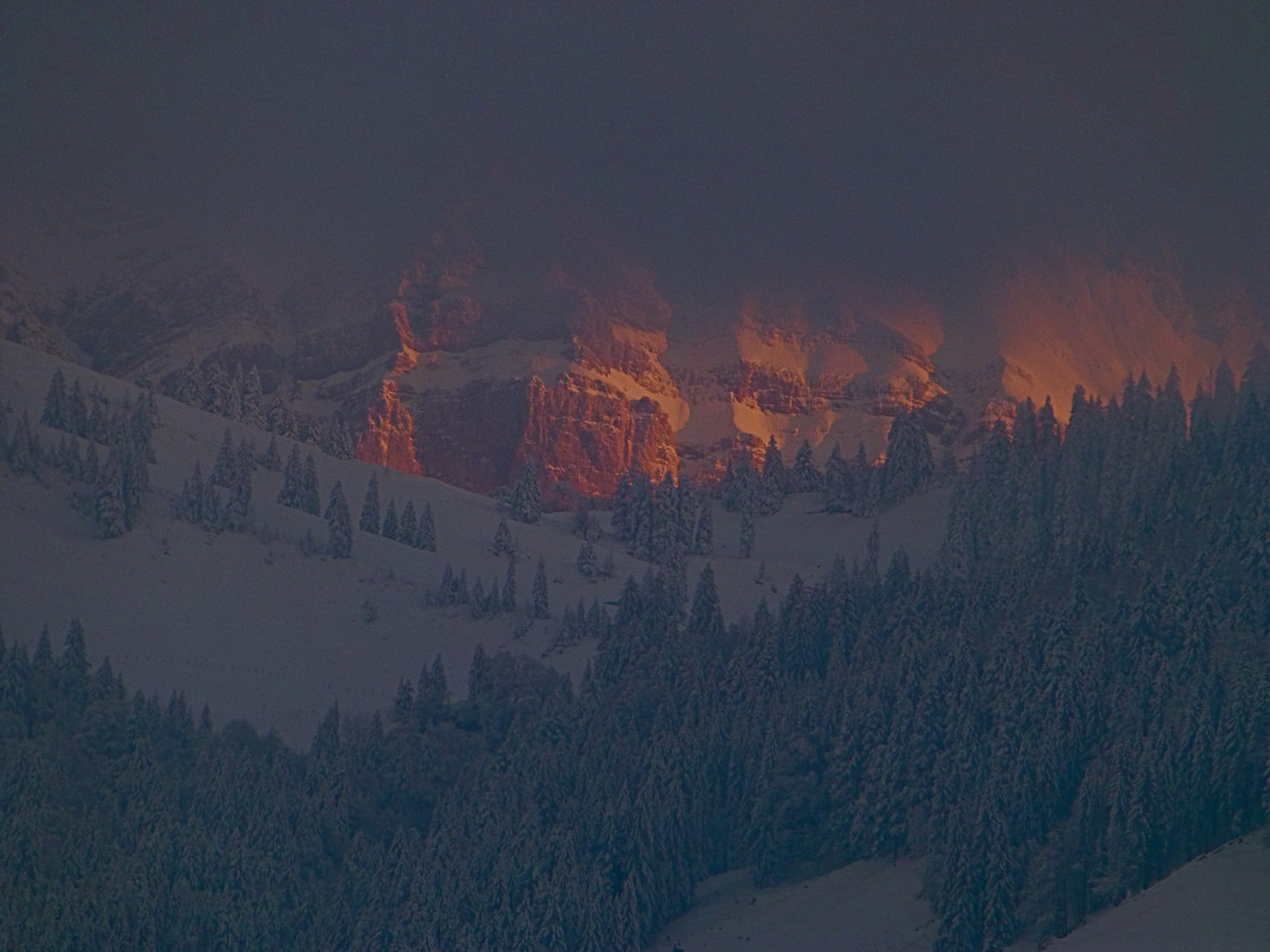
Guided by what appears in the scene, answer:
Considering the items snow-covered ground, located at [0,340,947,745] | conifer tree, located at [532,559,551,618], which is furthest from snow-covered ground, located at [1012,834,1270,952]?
conifer tree, located at [532,559,551,618]

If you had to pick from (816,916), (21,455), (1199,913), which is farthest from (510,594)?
(1199,913)

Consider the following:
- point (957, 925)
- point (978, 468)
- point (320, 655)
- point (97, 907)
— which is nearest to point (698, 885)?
point (957, 925)

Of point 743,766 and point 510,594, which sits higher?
point 510,594

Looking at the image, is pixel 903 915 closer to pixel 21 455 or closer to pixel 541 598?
pixel 541 598

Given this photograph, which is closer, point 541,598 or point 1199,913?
point 1199,913

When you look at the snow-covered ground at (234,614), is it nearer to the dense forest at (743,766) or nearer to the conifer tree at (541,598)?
the conifer tree at (541,598)

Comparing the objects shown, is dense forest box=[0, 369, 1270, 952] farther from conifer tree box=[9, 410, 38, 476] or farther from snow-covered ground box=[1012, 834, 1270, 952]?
conifer tree box=[9, 410, 38, 476]
